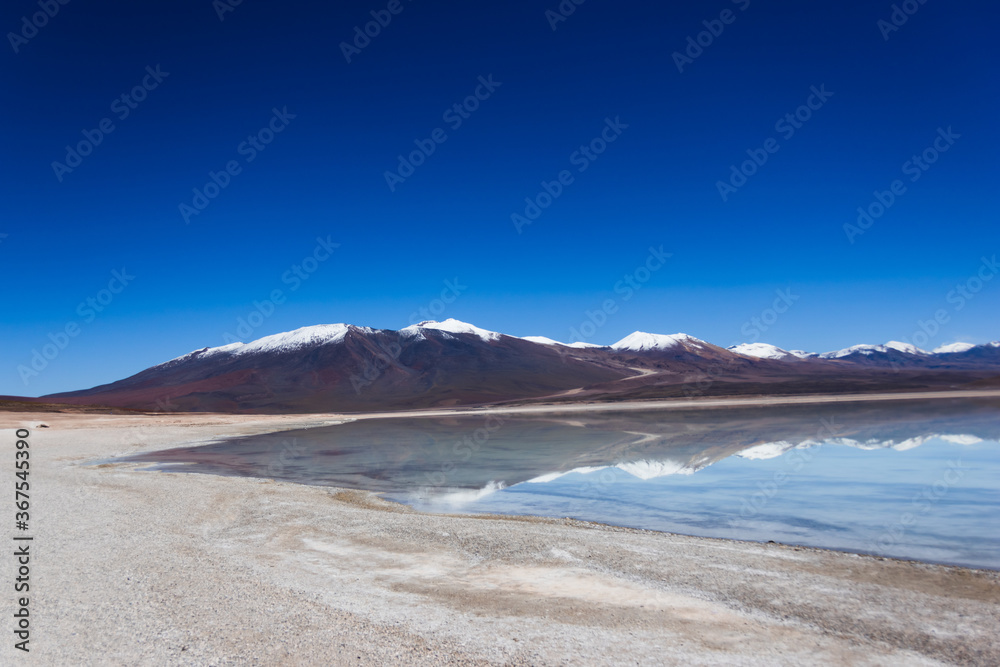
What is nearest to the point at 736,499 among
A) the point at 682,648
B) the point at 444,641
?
the point at 682,648

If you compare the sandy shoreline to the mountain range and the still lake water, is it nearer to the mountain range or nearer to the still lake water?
the still lake water

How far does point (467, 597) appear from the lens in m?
6.62

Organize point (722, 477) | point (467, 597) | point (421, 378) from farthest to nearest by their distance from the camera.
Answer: point (421, 378)
point (722, 477)
point (467, 597)

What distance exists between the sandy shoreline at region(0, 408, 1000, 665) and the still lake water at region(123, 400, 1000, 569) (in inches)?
66.7

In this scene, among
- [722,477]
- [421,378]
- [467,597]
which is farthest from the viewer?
[421,378]

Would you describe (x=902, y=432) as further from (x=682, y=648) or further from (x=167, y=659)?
(x=167, y=659)

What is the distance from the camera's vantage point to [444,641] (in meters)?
5.42

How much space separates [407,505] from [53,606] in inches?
288

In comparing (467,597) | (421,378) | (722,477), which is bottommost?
(467,597)

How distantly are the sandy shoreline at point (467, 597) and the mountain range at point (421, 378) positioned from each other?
78.4 m

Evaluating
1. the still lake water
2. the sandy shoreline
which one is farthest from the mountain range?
the sandy shoreline

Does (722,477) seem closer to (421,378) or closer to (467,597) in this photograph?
(467,597)

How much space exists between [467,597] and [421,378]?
146748 millimetres

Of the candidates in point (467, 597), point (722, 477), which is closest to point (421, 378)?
point (722, 477)
